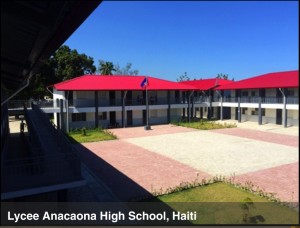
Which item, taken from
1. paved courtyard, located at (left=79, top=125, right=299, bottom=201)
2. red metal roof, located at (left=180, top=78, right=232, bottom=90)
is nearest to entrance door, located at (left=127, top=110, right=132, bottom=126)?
paved courtyard, located at (left=79, top=125, right=299, bottom=201)

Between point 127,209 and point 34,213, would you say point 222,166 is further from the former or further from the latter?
point 34,213

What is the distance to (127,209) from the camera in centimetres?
1205

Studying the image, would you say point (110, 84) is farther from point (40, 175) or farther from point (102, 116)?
point (40, 175)

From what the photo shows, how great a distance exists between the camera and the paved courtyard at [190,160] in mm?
15375

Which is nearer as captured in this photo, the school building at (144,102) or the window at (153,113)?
the school building at (144,102)

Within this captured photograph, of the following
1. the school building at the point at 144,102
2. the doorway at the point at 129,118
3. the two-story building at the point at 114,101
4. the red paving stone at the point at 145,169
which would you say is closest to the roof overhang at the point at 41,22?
the red paving stone at the point at 145,169

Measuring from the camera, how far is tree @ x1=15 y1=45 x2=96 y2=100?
48.0 meters

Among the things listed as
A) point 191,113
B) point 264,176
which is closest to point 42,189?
point 264,176

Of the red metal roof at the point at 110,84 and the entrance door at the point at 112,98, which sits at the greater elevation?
the red metal roof at the point at 110,84

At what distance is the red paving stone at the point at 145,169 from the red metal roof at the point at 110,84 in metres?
12.7

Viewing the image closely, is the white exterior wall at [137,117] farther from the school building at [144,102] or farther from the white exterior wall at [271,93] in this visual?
the white exterior wall at [271,93]

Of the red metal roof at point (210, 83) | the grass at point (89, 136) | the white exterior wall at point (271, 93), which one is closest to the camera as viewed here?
the grass at point (89, 136)

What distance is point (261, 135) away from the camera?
1219 inches

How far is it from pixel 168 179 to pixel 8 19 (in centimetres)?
1221
